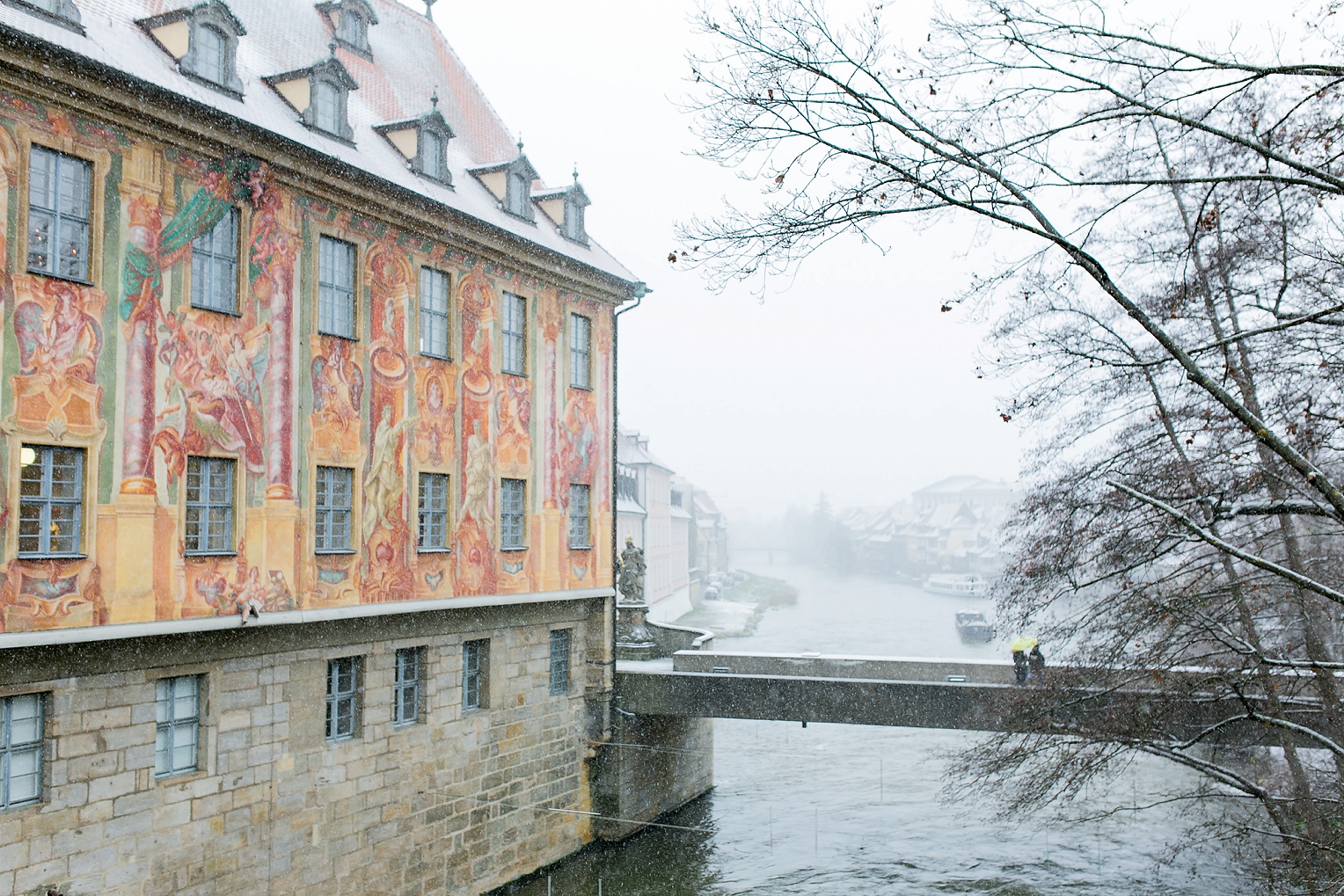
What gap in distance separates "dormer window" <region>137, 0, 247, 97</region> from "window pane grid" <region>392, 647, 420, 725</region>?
26.7 feet

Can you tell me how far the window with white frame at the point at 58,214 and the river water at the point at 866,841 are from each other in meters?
11.4

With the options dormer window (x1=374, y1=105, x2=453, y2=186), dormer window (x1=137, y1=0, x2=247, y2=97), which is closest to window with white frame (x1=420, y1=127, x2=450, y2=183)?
dormer window (x1=374, y1=105, x2=453, y2=186)

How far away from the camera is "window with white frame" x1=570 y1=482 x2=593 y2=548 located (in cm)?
1998

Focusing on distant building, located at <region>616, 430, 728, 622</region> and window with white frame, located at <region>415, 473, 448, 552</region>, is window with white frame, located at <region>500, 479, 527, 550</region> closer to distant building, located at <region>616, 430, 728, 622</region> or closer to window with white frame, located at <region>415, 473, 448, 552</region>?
window with white frame, located at <region>415, 473, 448, 552</region>

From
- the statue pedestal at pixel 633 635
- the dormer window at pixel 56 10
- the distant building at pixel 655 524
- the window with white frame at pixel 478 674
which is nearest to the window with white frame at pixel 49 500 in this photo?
the dormer window at pixel 56 10

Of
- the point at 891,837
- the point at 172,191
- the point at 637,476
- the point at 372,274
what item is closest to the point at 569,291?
the point at 372,274

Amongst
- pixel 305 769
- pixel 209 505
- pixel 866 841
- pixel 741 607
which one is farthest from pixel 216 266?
pixel 741 607

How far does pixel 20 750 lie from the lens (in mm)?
11070

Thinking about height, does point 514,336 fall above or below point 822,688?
above

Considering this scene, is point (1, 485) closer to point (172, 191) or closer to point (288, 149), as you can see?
point (172, 191)

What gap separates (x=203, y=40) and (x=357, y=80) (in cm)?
534

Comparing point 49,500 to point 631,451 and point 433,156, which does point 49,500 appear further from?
Result: point 631,451

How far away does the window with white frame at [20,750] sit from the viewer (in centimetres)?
1095

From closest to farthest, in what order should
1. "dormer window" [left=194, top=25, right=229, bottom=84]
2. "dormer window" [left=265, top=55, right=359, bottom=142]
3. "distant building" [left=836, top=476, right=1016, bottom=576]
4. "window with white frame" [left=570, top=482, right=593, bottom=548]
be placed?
"dormer window" [left=194, top=25, right=229, bottom=84] → "dormer window" [left=265, top=55, right=359, bottom=142] → "window with white frame" [left=570, top=482, right=593, bottom=548] → "distant building" [left=836, top=476, right=1016, bottom=576]
